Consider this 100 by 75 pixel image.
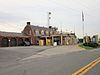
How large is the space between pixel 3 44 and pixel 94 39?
44.4 meters

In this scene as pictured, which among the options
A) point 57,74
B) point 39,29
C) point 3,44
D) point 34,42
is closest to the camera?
point 57,74

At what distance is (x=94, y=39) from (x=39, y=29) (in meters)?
23.0

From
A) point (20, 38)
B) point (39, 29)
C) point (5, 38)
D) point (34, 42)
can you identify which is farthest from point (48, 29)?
point (5, 38)

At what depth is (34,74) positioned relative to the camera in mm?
13164

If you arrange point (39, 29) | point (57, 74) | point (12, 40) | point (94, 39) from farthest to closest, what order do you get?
point (94, 39), point (39, 29), point (12, 40), point (57, 74)

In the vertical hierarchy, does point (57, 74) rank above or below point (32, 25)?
below

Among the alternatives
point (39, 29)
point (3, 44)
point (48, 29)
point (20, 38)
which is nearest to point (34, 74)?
point (3, 44)

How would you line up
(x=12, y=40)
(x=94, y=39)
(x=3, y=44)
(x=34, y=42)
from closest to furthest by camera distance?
1. (x=3, y=44)
2. (x=12, y=40)
3. (x=34, y=42)
4. (x=94, y=39)

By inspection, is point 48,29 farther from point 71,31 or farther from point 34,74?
point 34,74

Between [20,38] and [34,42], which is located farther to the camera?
[34,42]

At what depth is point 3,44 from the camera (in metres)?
79.1

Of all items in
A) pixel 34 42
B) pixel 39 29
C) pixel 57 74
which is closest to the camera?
pixel 57 74

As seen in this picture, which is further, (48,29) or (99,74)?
(48,29)

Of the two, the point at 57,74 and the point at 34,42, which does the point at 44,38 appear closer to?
the point at 34,42
